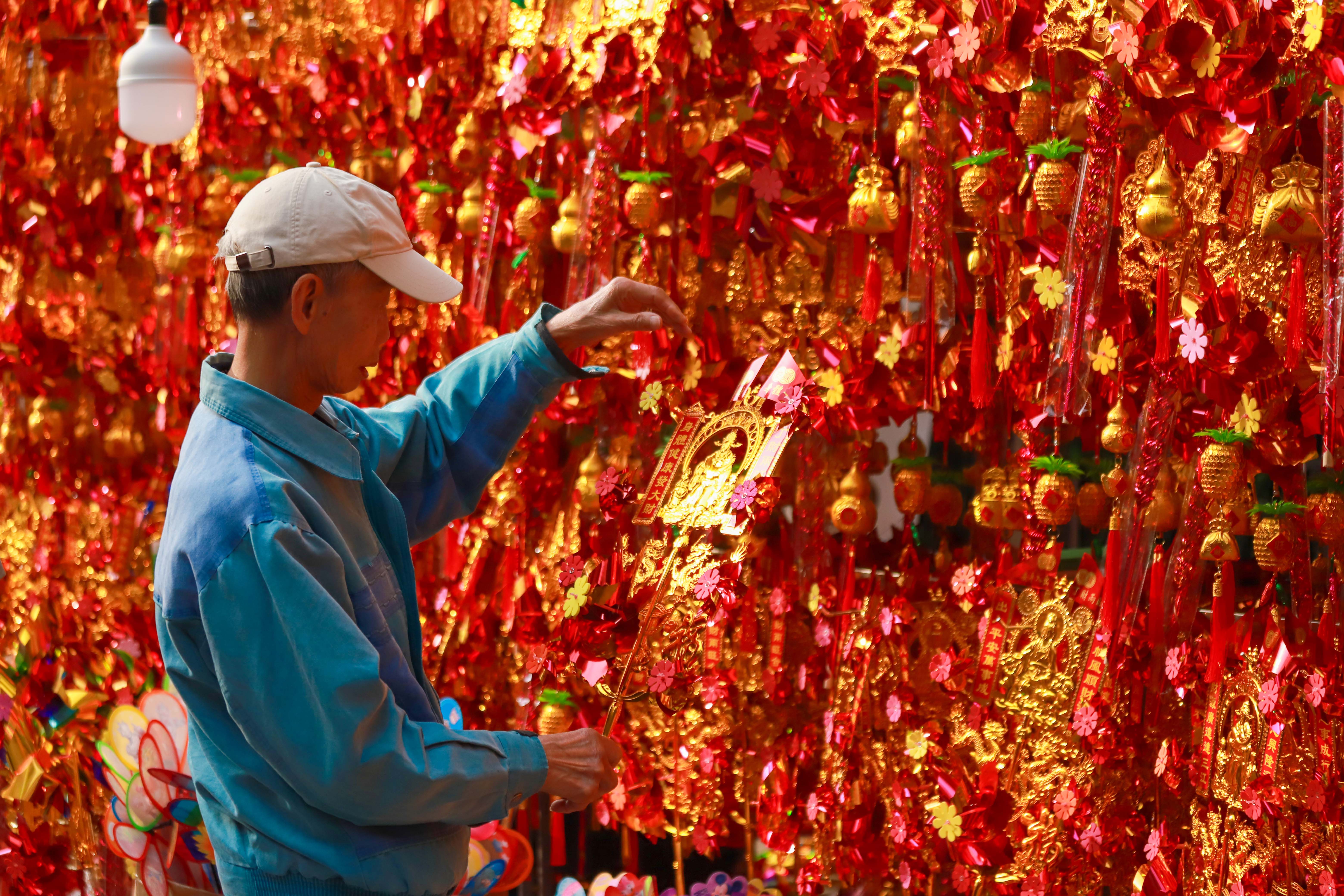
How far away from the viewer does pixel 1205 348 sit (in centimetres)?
158

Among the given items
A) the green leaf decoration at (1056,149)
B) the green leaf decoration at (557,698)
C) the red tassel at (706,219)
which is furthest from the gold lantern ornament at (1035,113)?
the green leaf decoration at (557,698)

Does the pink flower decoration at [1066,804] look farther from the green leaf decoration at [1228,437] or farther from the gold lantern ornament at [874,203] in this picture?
the gold lantern ornament at [874,203]

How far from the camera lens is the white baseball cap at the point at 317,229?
1.22m

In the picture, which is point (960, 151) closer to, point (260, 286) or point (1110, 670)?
point (1110, 670)

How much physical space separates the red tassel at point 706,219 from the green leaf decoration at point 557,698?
643mm

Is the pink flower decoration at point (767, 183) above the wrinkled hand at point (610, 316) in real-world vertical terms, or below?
above

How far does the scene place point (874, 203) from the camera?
180 cm

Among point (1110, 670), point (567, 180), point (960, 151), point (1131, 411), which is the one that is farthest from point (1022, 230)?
point (567, 180)

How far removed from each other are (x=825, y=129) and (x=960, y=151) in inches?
8.6

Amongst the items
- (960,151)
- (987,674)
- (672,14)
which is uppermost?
(672,14)

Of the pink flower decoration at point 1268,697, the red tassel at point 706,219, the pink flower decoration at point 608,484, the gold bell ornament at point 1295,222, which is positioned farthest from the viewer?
the red tassel at point 706,219

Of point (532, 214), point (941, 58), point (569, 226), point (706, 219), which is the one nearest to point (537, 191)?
point (532, 214)

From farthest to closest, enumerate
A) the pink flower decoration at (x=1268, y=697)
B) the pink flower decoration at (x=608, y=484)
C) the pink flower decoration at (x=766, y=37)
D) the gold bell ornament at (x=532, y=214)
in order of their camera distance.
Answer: the gold bell ornament at (x=532, y=214) < the pink flower decoration at (x=766, y=37) < the pink flower decoration at (x=608, y=484) < the pink flower decoration at (x=1268, y=697)

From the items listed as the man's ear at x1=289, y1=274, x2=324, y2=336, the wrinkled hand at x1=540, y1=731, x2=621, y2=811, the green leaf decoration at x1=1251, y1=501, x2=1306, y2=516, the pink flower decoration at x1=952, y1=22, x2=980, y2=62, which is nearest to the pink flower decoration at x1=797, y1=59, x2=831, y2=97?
the pink flower decoration at x1=952, y1=22, x2=980, y2=62
